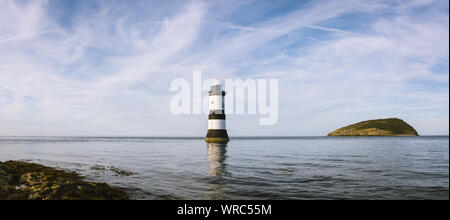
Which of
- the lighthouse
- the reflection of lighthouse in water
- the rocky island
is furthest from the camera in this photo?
the rocky island

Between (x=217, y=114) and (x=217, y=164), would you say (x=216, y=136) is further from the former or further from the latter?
(x=217, y=164)

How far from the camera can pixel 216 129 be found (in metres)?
48.3

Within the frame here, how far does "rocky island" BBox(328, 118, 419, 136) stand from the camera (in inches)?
5950

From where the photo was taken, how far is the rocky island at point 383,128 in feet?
496

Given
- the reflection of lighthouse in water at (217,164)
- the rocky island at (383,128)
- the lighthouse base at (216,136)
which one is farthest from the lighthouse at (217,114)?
the rocky island at (383,128)

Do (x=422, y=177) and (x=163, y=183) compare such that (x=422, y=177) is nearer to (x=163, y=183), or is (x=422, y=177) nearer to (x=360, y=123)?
(x=163, y=183)

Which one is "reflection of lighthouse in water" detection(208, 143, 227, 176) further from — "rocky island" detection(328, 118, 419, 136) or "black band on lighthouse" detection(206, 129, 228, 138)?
"rocky island" detection(328, 118, 419, 136)

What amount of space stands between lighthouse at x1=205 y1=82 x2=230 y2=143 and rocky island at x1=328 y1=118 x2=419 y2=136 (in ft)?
459

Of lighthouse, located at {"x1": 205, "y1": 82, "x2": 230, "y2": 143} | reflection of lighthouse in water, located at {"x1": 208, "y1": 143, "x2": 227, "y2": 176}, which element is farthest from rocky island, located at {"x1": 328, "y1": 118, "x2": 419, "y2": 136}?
reflection of lighthouse in water, located at {"x1": 208, "y1": 143, "x2": 227, "y2": 176}

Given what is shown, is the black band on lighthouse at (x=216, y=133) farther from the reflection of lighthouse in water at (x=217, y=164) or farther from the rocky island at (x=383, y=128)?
the rocky island at (x=383, y=128)

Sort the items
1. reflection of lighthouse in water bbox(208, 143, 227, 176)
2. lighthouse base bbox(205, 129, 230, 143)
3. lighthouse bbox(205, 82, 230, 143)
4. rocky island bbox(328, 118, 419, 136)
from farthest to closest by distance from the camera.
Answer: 1. rocky island bbox(328, 118, 419, 136)
2. lighthouse base bbox(205, 129, 230, 143)
3. lighthouse bbox(205, 82, 230, 143)
4. reflection of lighthouse in water bbox(208, 143, 227, 176)
